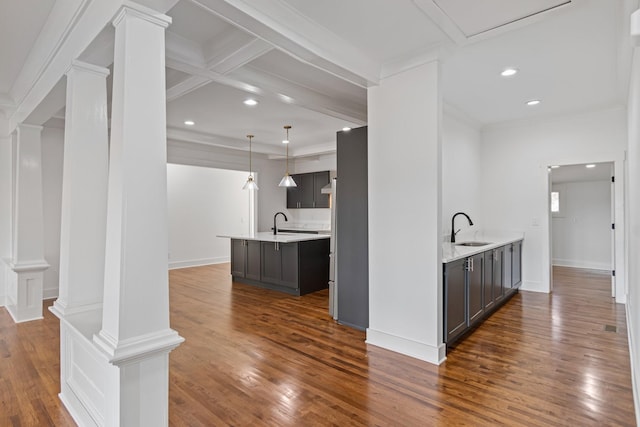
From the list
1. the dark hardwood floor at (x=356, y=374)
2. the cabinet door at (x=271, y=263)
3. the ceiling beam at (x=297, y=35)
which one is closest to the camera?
the ceiling beam at (x=297, y=35)

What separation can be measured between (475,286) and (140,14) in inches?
146

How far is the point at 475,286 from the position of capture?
3646 millimetres

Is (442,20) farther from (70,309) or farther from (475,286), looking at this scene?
(70,309)

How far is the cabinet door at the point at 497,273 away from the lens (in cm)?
419

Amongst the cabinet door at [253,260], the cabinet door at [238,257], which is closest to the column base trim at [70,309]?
the cabinet door at [253,260]

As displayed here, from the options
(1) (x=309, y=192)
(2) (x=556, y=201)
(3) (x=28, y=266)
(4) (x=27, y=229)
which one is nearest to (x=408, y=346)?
(3) (x=28, y=266)

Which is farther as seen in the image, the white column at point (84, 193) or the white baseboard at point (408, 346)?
the white baseboard at point (408, 346)

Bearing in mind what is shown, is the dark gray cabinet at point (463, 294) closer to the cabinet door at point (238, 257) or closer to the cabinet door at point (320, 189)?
the cabinet door at point (238, 257)

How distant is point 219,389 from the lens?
2490 millimetres

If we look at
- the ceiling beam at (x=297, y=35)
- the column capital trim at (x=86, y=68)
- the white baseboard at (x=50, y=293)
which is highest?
the ceiling beam at (x=297, y=35)

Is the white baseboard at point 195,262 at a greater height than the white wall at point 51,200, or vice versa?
the white wall at point 51,200

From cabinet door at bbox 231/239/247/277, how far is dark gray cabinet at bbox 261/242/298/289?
543mm

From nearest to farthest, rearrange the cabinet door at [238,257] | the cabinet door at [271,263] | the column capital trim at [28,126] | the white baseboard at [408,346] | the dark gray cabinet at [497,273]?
the white baseboard at [408,346], the column capital trim at [28,126], the dark gray cabinet at [497,273], the cabinet door at [271,263], the cabinet door at [238,257]

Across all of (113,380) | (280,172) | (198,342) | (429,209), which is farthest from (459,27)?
(280,172)
